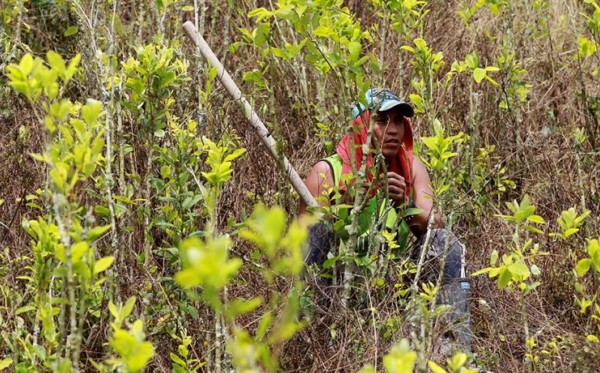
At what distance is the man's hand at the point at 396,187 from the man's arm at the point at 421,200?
0.27 feet

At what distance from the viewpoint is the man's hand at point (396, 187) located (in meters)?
3.20

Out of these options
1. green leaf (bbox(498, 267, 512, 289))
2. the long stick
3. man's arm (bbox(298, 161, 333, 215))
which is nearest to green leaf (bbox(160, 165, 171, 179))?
the long stick

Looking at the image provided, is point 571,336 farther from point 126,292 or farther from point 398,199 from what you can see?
point 126,292

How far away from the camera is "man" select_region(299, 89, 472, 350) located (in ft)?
9.80

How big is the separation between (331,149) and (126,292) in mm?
1145

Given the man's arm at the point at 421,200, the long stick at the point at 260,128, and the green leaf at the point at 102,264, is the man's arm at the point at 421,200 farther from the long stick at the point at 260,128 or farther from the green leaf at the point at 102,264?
the green leaf at the point at 102,264

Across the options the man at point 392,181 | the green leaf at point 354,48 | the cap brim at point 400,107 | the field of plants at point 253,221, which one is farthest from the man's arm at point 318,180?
the green leaf at point 354,48

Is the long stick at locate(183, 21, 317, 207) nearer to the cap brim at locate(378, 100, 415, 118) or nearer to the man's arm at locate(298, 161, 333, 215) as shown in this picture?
the man's arm at locate(298, 161, 333, 215)

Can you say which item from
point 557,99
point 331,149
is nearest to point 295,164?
point 331,149

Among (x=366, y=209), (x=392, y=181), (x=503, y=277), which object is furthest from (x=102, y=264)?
(x=392, y=181)

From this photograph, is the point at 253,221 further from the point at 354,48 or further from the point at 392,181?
the point at 392,181

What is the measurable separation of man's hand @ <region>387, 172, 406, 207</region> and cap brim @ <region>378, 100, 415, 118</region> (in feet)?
0.75

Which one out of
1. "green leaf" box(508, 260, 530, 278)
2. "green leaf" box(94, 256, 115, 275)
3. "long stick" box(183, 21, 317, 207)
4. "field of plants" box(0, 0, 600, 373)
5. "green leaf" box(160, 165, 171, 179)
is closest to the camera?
"green leaf" box(94, 256, 115, 275)

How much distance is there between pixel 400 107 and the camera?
11.0ft
